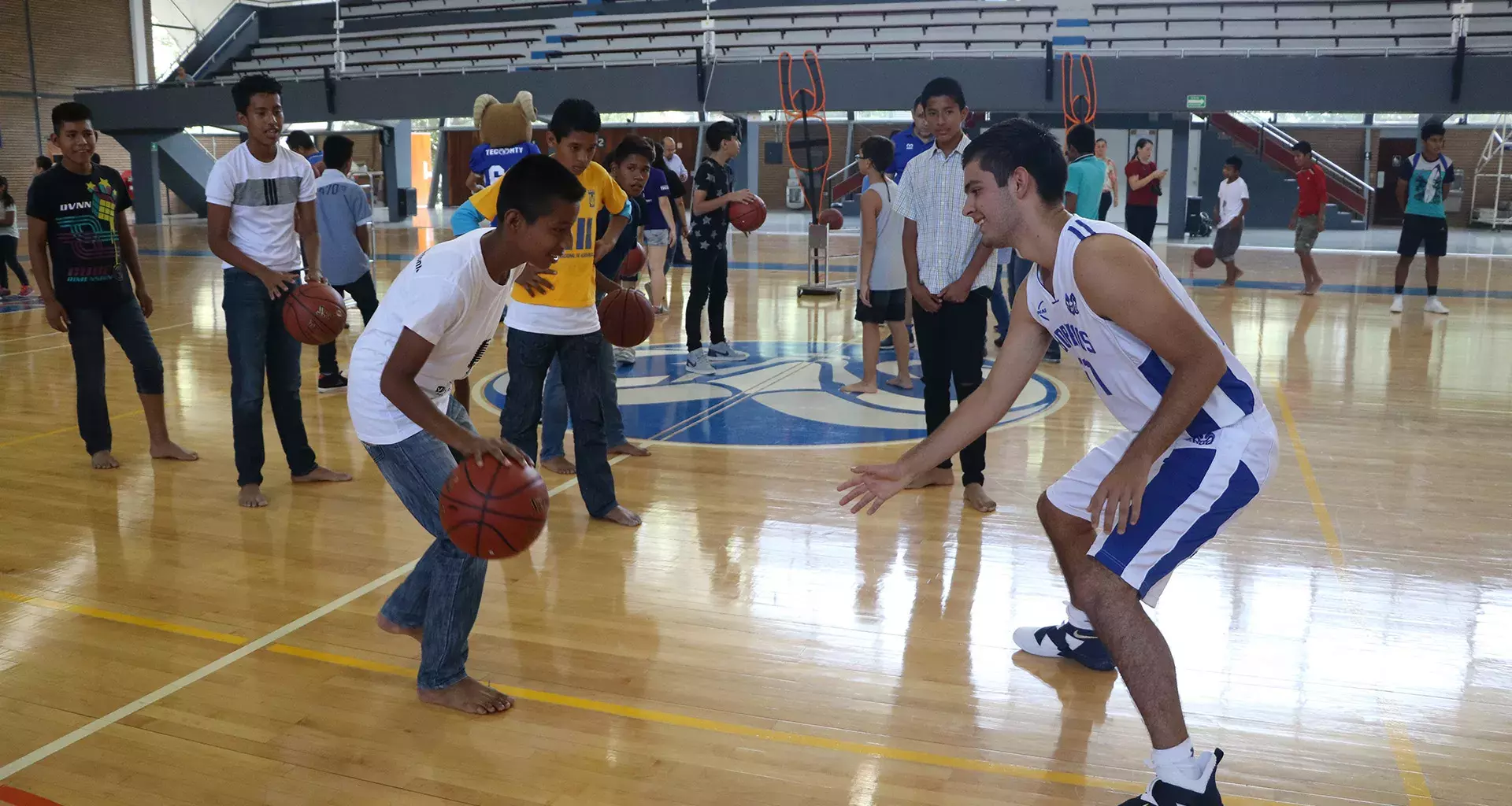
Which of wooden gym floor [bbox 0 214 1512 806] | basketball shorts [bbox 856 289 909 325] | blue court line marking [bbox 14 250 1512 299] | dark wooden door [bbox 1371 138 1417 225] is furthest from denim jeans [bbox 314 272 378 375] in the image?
dark wooden door [bbox 1371 138 1417 225]

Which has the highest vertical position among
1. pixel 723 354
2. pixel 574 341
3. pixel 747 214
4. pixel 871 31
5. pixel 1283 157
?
pixel 871 31

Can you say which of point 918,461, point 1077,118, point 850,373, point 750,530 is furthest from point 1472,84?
point 918,461

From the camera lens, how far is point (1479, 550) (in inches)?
175

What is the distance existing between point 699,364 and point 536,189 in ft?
17.4

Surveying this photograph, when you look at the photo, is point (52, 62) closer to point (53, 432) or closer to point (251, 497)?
point (53, 432)

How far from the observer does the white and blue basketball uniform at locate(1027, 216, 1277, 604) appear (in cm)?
251

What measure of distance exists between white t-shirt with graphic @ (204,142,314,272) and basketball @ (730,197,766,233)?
4.02 meters

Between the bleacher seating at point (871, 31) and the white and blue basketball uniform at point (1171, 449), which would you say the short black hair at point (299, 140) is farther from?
the bleacher seating at point (871, 31)

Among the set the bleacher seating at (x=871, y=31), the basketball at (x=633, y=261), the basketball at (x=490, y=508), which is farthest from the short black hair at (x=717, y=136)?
the bleacher seating at (x=871, y=31)

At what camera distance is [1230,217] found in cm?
1339

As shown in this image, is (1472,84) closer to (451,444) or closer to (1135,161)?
(1135,161)

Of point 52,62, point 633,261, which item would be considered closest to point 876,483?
point 633,261

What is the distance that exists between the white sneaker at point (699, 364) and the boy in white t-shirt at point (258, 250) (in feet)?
10.7

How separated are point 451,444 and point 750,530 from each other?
2138 mm
